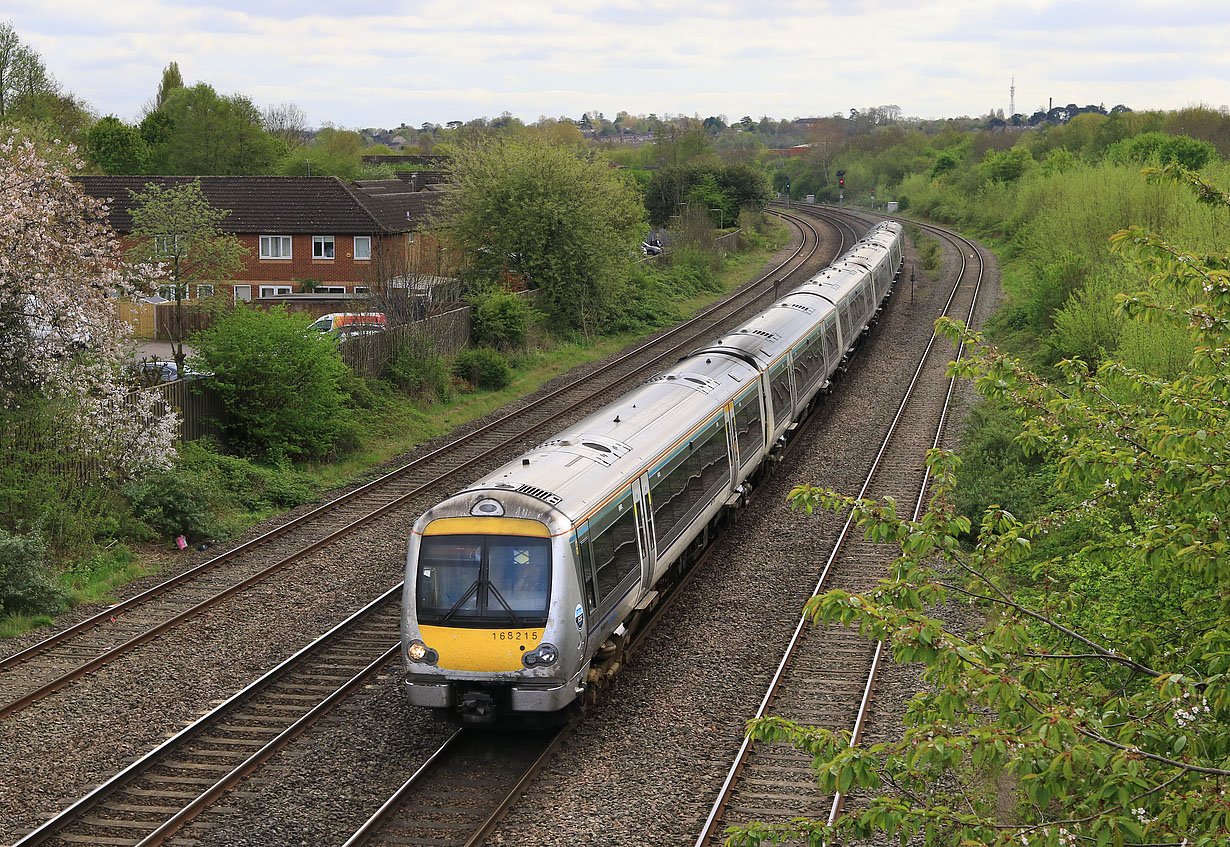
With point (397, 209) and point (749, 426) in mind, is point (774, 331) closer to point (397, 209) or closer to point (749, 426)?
point (749, 426)

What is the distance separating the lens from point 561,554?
11.3m

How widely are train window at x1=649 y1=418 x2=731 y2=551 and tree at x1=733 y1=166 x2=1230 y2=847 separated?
7.05 metres

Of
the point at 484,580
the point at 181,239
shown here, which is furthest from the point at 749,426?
the point at 181,239

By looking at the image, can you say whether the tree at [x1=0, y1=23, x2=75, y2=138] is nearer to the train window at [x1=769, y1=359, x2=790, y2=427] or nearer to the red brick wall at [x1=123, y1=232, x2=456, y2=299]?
the red brick wall at [x1=123, y1=232, x2=456, y2=299]

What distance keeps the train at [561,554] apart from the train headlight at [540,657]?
0.6 inches

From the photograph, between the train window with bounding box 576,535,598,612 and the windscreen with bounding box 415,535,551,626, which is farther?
the train window with bounding box 576,535,598,612

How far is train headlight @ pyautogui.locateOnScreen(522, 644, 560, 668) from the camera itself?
1108 cm

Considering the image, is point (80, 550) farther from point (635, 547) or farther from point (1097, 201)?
point (1097, 201)

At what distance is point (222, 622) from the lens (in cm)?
1474

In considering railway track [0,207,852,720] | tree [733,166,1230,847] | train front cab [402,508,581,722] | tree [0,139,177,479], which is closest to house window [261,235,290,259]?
railway track [0,207,852,720]

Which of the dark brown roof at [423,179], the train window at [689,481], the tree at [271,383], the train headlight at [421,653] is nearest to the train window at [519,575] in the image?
the train headlight at [421,653]

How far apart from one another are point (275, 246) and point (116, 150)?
33.0 m

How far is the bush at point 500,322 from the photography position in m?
32.7

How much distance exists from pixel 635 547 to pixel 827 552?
551 cm
